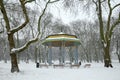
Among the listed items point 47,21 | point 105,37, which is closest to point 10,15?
point 105,37

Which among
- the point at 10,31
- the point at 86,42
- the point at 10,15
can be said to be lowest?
the point at 86,42

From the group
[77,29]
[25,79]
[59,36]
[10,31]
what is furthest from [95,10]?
[77,29]

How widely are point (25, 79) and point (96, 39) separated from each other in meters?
60.2

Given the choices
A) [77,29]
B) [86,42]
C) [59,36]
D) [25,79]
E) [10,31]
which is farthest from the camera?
[86,42]

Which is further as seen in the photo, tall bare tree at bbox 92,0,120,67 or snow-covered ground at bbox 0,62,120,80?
tall bare tree at bbox 92,0,120,67

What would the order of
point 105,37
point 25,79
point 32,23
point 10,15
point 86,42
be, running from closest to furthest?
point 25,79 → point 10,15 → point 105,37 → point 32,23 → point 86,42

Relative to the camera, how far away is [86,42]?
7688cm

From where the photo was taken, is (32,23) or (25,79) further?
(32,23)

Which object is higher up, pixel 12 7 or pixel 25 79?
pixel 12 7

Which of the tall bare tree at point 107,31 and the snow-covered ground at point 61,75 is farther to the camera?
the tall bare tree at point 107,31

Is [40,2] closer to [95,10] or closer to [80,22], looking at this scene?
[95,10]

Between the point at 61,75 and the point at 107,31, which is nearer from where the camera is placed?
the point at 61,75

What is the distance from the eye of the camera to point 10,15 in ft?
84.4

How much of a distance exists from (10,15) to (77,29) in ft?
156
